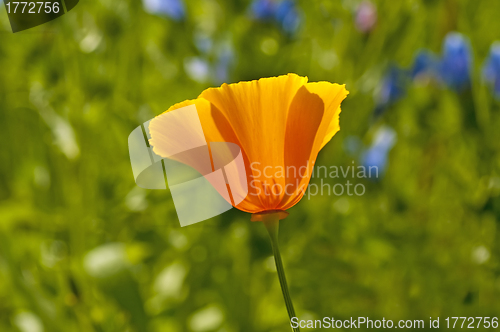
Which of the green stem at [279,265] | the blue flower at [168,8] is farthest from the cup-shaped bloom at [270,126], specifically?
→ the blue flower at [168,8]

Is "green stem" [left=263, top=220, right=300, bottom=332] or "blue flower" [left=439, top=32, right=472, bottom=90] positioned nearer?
"green stem" [left=263, top=220, right=300, bottom=332]

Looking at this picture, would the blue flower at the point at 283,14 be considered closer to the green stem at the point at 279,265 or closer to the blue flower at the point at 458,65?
the blue flower at the point at 458,65

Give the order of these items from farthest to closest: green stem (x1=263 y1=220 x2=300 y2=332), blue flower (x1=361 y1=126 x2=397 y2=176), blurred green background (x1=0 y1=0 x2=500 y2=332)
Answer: blue flower (x1=361 y1=126 x2=397 y2=176) → blurred green background (x1=0 y1=0 x2=500 y2=332) → green stem (x1=263 y1=220 x2=300 y2=332)

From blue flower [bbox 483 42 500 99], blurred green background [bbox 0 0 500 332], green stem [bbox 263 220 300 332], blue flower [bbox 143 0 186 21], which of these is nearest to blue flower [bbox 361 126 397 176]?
blurred green background [bbox 0 0 500 332]

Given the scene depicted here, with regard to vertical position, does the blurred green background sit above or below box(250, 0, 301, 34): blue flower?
below

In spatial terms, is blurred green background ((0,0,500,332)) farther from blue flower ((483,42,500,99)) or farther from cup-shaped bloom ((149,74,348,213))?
cup-shaped bloom ((149,74,348,213))

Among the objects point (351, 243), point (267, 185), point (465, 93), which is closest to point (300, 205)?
point (351, 243)

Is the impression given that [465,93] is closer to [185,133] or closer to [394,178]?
[394,178]

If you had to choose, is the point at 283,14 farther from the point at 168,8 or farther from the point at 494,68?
the point at 494,68
